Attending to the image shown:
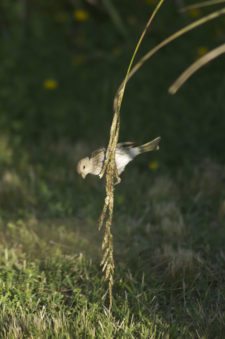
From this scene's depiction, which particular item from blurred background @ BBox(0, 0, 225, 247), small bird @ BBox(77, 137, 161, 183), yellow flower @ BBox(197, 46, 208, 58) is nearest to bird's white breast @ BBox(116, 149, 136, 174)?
small bird @ BBox(77, 137, 161, 183)

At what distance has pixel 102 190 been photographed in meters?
3.93

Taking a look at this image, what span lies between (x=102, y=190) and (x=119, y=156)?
162cm

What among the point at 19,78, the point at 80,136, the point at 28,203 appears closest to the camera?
the point at 28,203

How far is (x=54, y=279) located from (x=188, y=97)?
2.38 m

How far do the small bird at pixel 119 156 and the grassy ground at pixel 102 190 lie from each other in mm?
567

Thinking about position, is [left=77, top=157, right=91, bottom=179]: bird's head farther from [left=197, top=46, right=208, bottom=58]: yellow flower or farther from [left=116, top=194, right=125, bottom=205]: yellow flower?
[left=197, top=46, right=208, bottom=58]: yellow flower

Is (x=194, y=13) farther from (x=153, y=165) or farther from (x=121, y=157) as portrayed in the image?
(x=121, y=157)

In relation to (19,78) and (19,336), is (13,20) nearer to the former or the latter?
(19,78)

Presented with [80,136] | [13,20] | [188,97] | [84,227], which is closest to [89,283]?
[84,227]

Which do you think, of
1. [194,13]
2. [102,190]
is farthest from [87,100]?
[102,190]

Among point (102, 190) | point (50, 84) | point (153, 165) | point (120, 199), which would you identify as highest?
point (50, 84)

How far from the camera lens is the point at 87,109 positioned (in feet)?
16.2

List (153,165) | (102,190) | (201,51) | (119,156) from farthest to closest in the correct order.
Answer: (201,51), (153,165), (102,190), (119,156)

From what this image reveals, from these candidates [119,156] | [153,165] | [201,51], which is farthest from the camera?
[201,51]
